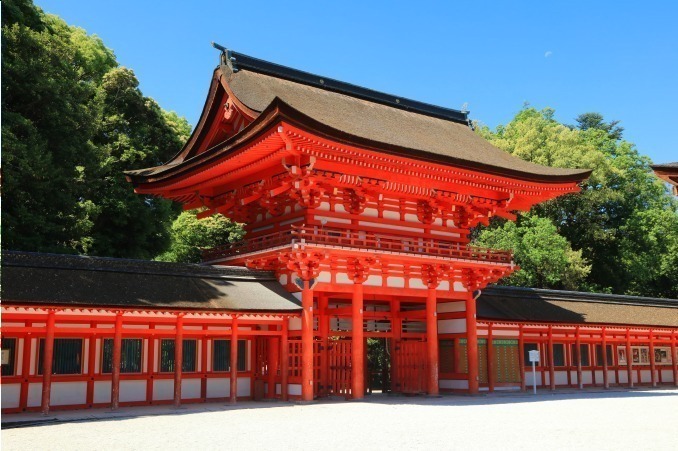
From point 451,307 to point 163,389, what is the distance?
1155 cm

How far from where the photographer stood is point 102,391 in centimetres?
1881

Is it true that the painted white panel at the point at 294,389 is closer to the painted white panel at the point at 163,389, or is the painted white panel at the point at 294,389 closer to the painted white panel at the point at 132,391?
the painted white panel at the point at 163,389

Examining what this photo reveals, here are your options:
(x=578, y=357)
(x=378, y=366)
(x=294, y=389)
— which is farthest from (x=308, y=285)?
(x=578, y=357)

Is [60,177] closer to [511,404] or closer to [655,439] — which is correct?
[511,404]

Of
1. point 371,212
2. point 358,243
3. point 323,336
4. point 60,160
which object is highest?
point 60,160

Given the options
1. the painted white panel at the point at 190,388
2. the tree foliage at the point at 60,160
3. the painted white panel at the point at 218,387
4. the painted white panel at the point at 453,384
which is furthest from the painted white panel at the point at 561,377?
the tree foliage at the point at 60,160

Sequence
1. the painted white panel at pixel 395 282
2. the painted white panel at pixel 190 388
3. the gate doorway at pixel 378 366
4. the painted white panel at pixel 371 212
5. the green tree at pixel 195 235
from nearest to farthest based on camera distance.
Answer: the painted white panel at pixel 190 388
the painted white panel at pixel 395 282
the painted white panel at pixel 371 212
the gate doorway at pixel 378 366
the green tree at pixel 195 235

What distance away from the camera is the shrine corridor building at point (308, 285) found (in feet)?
60.0

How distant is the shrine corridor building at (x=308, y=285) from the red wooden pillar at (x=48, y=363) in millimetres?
81

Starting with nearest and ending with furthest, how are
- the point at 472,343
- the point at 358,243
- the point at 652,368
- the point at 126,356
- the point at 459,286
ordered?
the point at 126,356 → the point at 358,243 → the point at 472,343 → the point at 459,286 → the point at 652,368

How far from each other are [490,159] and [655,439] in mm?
15717

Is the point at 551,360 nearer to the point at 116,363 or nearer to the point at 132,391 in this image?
the point at 132,391

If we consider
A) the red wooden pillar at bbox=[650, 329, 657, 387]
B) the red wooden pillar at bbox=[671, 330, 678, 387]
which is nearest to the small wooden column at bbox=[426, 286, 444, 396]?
the red wooden pillar at bbox=[650, 329, 657, 387]

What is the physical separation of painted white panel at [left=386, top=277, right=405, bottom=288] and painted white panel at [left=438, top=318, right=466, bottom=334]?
3.33 metres
